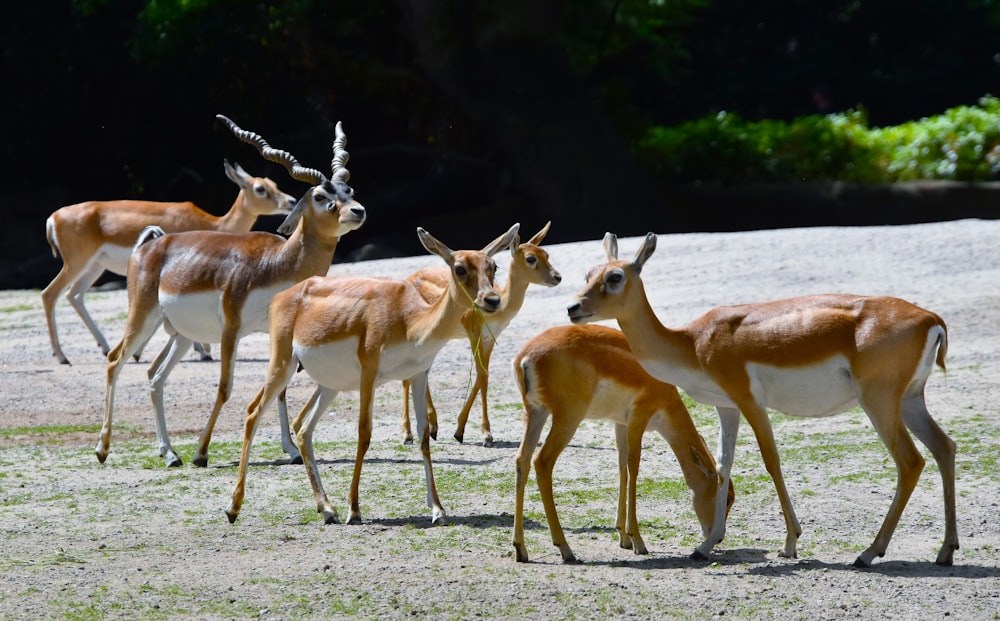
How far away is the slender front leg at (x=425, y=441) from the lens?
7.18 m

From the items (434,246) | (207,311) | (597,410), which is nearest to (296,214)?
(207,311)

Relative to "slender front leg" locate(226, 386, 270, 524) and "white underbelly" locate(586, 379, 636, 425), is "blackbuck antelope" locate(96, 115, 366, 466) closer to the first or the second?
"slender front leg" locate(226, 386, 270, 524)

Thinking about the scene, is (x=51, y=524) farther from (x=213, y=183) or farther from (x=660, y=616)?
(x=213, y=183)

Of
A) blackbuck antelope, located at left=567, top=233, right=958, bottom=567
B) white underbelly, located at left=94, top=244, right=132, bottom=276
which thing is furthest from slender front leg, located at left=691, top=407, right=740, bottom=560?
white underbelly, located at left=94, top=244, right=132, bottom=276

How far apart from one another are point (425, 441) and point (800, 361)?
2110mm

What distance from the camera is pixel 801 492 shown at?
7559 mm

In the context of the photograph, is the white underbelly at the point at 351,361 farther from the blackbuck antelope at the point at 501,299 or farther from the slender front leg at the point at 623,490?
the slender front leg at the point at 623,490

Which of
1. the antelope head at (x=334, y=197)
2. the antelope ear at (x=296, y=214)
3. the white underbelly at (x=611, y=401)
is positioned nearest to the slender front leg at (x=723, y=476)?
the white underbelly at (x=611, y=401)

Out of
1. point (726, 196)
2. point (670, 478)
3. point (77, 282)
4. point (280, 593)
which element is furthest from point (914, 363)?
point (726, 196)

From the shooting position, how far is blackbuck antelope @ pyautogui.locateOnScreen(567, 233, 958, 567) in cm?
610

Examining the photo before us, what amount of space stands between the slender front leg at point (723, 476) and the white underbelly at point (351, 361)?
1470mm

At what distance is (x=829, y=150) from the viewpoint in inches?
773

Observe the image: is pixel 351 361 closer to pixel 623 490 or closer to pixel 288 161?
pixel 623 490

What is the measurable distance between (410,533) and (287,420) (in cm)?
244
